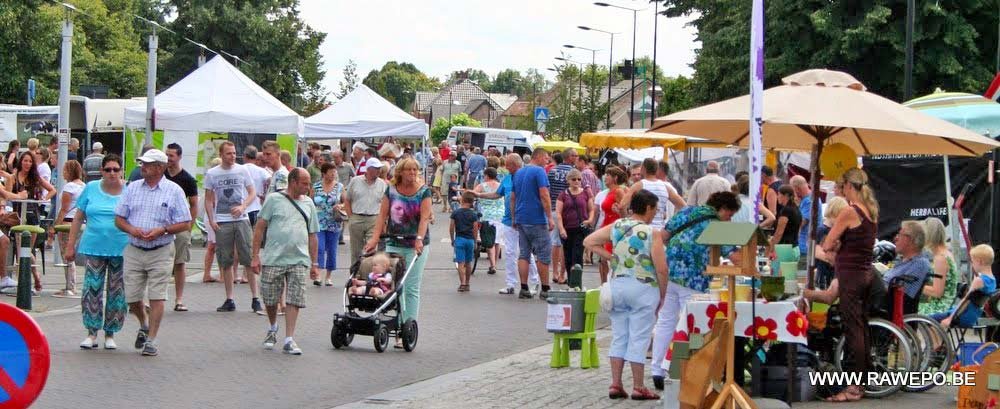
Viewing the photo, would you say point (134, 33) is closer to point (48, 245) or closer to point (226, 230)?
point (48, 245)

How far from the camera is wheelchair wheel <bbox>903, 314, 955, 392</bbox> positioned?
10.2 m

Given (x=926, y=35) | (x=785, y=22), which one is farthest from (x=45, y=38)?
(x=926, y=35)

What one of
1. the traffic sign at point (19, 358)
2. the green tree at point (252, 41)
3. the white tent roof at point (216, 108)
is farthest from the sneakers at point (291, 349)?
the green tree at point (252, 41)

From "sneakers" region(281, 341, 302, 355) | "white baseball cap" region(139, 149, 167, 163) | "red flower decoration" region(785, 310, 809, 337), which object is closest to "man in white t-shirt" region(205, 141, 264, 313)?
"sneakers" region(281, 341, 302, 355)

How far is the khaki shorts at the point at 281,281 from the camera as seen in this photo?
38.8 ft

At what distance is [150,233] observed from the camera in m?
11.2

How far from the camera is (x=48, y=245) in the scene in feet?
74.5

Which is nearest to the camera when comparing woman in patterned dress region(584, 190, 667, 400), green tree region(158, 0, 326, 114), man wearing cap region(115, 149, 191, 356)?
woman in patterned dress region(584, 190, 667, 400)

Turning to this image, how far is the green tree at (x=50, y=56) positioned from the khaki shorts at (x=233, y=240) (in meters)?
23.6

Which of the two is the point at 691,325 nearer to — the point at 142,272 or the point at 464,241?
the point at 142,272

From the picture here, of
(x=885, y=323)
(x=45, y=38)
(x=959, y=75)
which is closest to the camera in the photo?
(x=885, y=323)

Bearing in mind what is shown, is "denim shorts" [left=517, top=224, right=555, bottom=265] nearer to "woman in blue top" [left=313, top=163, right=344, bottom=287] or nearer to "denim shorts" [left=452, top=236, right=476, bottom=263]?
"denim shorts" [left=452, top=236, right=476, bottom=263]

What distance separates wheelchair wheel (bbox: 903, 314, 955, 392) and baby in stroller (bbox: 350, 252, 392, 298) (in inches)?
178

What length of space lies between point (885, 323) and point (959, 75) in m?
28.9
